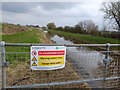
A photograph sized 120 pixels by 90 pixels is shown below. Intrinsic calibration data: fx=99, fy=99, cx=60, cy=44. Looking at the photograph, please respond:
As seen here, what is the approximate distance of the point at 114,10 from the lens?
2317cm

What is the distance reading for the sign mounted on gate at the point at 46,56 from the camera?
2492 mm

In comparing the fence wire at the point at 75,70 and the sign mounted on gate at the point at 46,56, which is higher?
the sign mounted on gate at the point at 46,56

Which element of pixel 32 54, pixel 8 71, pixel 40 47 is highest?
pixel 40 47

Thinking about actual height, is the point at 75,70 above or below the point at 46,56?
below

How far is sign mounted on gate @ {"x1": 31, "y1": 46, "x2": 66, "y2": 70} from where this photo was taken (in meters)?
2.49

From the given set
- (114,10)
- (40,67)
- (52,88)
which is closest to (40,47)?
(40,67)

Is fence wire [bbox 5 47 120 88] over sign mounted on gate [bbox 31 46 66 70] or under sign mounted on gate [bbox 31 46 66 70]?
under

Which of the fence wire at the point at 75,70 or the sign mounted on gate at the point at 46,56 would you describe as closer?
the sign mounted on gate at the point at 46,56

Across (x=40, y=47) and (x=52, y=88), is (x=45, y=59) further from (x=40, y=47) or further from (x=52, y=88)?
(x=52, y=88)

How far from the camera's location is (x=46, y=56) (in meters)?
2.54

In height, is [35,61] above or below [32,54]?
below

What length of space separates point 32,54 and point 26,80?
1.84 m

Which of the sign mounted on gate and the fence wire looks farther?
the fence wire

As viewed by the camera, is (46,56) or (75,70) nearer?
(46,56)
